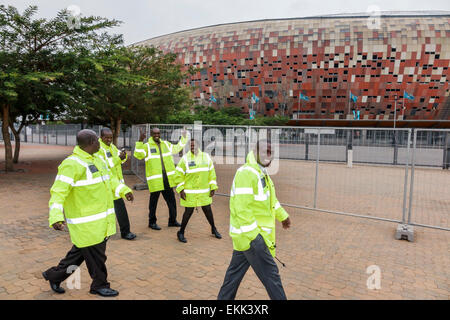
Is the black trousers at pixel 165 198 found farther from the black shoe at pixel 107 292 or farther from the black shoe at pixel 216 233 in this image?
the black shoe at pixel 107 292

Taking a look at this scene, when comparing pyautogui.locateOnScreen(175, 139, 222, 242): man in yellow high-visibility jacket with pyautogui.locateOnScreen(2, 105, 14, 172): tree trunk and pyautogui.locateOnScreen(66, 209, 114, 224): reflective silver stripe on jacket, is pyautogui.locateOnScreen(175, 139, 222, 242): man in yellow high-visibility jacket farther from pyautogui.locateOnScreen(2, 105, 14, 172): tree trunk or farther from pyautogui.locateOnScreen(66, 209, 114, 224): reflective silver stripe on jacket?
pyautogui.locateOnScreen(2, 105, 14, 172): tree trunk

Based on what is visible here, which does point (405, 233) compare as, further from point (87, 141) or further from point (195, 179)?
point (87, 141)

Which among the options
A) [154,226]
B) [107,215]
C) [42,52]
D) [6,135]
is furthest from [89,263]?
[6,135]

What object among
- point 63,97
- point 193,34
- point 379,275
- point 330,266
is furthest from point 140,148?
point 193,34

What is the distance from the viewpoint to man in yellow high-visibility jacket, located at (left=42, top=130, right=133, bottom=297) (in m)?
3.33

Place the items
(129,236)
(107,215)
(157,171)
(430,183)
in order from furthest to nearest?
1. (430,183)
2. (157,171)
3. (129,236)
4. (107,215)

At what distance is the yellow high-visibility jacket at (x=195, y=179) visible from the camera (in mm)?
5766

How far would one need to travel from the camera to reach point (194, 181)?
578 cm

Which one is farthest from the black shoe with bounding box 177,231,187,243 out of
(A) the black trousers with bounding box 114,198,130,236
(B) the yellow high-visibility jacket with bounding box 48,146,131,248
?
(B) the yellow high-visibility jacket with bounding box 48,146,131,248

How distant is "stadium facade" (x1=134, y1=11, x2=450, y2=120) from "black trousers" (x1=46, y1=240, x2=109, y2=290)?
56.6m

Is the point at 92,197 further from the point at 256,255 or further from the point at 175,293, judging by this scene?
the point at 256,255

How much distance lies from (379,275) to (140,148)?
4.65 m

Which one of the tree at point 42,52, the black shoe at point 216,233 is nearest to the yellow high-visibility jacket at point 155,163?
the black shoe at point 216,233

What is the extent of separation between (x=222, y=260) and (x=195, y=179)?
56.8 inches
